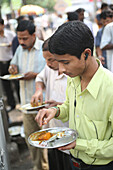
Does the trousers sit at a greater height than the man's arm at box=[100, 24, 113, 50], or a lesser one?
lesser

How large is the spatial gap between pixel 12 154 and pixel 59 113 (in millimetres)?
2178

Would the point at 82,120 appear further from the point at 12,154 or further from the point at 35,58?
the point at 12,154

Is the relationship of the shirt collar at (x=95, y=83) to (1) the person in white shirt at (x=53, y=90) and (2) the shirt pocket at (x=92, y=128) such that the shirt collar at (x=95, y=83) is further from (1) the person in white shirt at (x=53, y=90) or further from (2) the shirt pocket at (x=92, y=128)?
(1) the person in white shirt at (x=53, y=90)

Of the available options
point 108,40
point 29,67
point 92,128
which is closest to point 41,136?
point 92,128

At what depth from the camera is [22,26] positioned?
3150 millimetres

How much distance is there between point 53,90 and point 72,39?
3.99ft

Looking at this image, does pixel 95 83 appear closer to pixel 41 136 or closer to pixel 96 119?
pixel 96 119

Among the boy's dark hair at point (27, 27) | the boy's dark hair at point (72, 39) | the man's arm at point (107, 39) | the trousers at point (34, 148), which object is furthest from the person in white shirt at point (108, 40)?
the boy's dark hair at point (72, 39)

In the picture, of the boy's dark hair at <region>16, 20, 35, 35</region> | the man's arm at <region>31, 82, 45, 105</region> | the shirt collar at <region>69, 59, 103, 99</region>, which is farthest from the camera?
the boy's dark hair at <region>16, 20, 35, 35</region>

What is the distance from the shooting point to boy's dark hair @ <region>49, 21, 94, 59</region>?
4.23 feet

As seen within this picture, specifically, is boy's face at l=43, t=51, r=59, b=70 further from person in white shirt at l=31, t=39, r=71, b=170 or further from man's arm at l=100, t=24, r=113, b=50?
man's arm at l=100, t=24, r=113, b=50

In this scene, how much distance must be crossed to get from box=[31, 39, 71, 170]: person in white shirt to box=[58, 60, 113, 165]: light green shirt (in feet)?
2.34

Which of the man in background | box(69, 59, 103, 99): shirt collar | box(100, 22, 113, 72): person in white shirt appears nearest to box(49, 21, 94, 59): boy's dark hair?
box(69, 59, 103, 99): shirt collar

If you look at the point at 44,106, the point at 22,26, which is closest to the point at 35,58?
the point at 22,26
